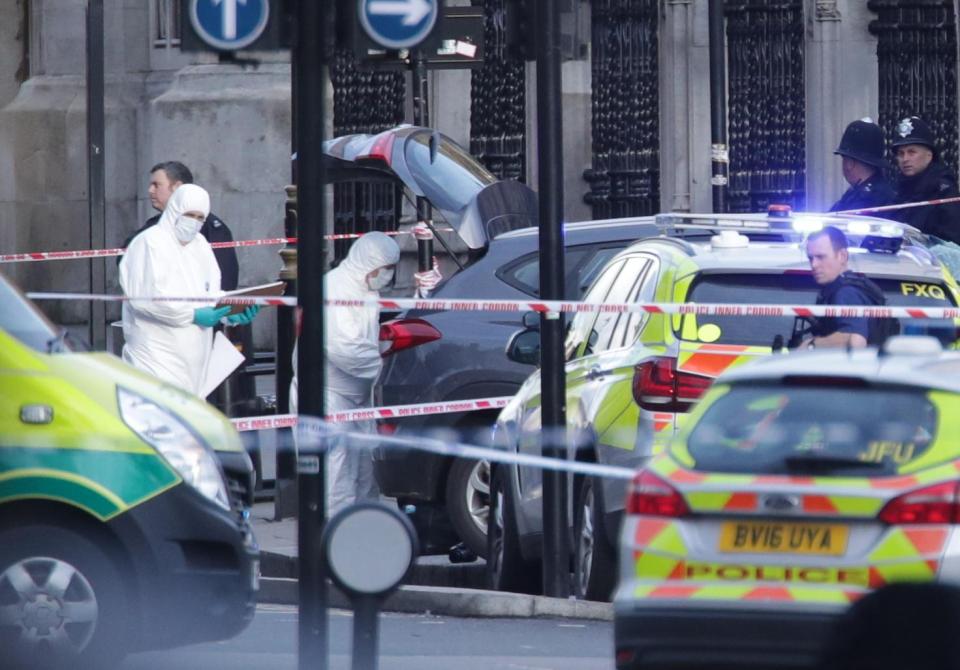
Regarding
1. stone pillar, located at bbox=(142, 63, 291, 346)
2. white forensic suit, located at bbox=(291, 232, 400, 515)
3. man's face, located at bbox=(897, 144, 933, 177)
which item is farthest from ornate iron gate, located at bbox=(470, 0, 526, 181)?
white forensic suit, located at bbox=(291, 232, 400, 515)

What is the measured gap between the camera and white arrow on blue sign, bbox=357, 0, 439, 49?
7.38 metres

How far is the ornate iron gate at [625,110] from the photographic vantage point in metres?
25.5

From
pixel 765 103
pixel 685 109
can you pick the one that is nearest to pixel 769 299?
pixel 685 109

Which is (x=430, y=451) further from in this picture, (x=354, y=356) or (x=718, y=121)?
(x=718, y=121)

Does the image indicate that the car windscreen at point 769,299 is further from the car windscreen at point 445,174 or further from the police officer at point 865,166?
the car windscreen at point 445,174

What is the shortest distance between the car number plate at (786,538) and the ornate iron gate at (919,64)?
18.6m

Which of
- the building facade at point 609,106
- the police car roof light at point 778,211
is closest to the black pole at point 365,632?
the police car roof light at point 778,211

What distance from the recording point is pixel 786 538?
6.96 m

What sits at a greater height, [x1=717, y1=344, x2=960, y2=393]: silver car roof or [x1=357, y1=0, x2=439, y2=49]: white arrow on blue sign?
[x1=357, y1=0, x2=439, y2=49]: white arrow on blue sign

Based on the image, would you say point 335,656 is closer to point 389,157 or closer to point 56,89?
point 389,157

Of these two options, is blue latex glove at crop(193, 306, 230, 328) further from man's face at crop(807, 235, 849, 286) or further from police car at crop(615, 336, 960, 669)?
police car at crop(615, 336, 960, 669)

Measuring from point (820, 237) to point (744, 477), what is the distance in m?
3.26

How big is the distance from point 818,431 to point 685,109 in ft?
60.3

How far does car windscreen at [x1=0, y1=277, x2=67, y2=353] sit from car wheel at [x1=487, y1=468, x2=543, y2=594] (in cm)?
369
